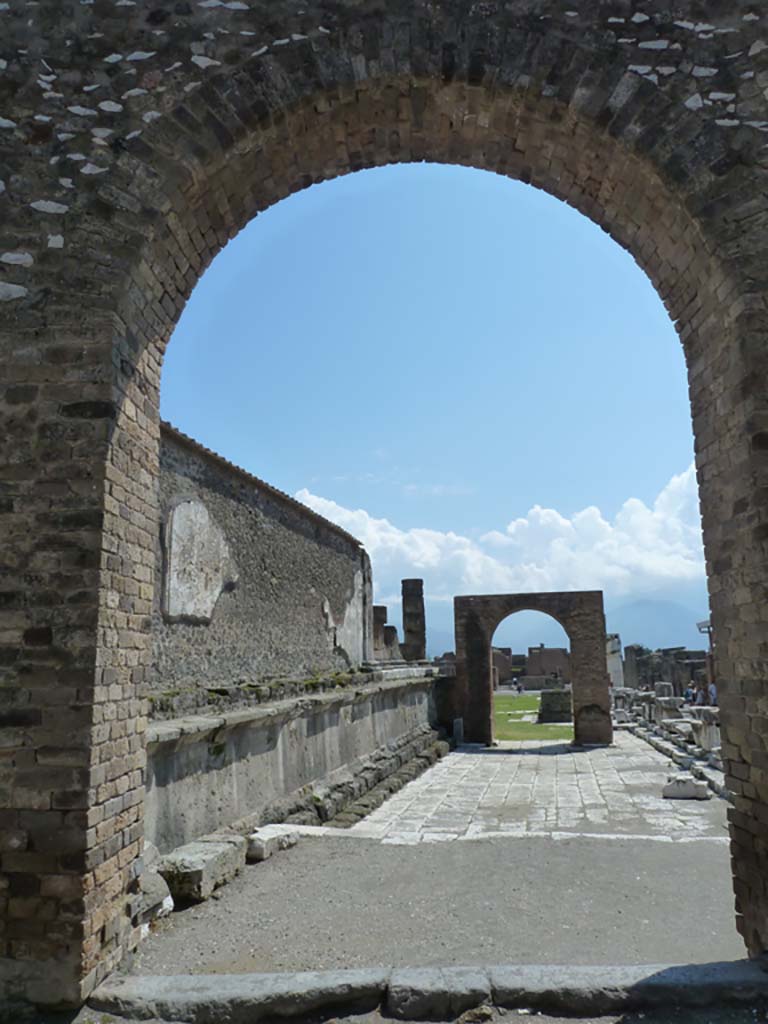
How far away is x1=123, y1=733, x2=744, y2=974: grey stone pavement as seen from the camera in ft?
14.2

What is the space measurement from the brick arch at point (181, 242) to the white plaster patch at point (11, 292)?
3cm

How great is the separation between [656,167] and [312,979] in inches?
197

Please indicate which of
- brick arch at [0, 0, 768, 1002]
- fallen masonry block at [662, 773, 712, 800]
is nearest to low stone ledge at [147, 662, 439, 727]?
brick arch at [0, 0, 768, 1002]

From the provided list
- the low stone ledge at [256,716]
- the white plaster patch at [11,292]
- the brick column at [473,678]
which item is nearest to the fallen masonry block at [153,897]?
the low stone ledge at [256,716]

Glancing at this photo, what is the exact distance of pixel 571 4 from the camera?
4.76 m

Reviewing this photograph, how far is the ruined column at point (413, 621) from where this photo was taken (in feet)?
81.7

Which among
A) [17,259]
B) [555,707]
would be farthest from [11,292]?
[555,707]

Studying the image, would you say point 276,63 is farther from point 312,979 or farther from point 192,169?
point 312,979

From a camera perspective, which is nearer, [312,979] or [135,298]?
[312,979]

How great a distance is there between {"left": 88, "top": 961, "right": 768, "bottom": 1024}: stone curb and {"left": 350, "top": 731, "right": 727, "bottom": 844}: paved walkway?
3.65 meters

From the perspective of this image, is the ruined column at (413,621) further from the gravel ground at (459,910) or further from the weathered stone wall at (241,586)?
the gravel ground at (459,910)

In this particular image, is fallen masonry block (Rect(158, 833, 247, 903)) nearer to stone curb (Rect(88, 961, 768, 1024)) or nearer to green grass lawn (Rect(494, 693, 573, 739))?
stone curb (Rect(88, 961, 768, 1024))

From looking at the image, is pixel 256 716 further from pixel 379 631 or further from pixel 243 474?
pixel 379 631

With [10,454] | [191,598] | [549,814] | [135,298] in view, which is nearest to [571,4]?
[135,298]
